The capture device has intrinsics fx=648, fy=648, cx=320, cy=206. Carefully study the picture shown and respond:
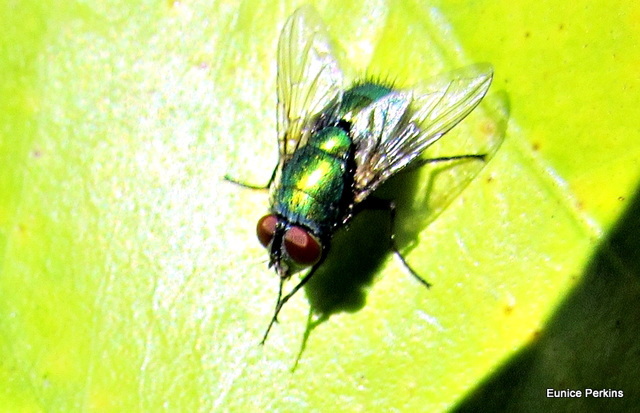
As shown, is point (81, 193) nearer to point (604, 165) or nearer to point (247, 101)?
point (247, 101)

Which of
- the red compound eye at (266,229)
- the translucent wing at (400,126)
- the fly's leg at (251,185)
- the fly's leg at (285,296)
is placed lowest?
the fly's leg at (285,296)

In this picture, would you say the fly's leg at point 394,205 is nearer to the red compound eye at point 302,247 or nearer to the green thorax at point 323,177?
the green thorax at point 323,177

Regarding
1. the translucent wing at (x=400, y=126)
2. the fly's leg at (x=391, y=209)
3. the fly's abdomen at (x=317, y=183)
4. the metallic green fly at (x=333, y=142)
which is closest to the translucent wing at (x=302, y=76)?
the metallic green fly at (x=333, y=142)

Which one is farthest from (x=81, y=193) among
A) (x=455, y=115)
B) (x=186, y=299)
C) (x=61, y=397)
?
(x=455, y=115)

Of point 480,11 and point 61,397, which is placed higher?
point 480,11

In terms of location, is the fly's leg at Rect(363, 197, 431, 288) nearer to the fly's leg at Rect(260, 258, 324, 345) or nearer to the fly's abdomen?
the fly's abdomen

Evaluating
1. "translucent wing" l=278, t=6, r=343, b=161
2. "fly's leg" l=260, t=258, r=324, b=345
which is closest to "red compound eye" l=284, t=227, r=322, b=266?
"fly's leg" l=260, t=258, r=324, b=345
